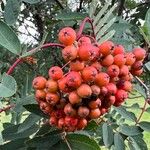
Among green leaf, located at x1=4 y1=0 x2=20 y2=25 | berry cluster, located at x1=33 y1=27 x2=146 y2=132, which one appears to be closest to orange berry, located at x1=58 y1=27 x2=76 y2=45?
berry cluster, located at x1=33 y1=27 x2=146 y2=132

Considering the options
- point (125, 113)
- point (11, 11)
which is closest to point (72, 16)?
point (11, 11)

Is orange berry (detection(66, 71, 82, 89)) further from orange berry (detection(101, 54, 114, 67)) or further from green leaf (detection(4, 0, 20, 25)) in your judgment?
green leaf (detection(4, 0, 20, 25))

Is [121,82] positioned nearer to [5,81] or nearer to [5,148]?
[5,81]

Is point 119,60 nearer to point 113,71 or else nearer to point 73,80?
point 113,71

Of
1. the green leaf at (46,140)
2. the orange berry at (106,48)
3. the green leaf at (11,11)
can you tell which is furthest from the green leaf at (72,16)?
the orange berry at (106,48)

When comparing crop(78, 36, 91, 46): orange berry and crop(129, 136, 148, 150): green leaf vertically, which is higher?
crop(78, 36, 91, 46): orange berry

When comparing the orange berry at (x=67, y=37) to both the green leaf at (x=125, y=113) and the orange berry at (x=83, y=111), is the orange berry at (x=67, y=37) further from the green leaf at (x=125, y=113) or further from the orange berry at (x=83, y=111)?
the green leaf at (x=125, y=113)

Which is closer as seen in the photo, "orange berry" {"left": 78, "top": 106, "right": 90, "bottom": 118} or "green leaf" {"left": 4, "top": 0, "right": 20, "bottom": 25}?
"orange berry" {"left": 78, "top": 106, "right": 90, "bottom": 118}

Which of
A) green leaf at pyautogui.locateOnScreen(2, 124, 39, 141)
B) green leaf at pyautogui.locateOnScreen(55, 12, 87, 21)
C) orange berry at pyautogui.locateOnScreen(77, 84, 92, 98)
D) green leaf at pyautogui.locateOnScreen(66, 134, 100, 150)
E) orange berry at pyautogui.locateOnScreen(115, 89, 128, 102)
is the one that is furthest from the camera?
green leaf at pyautogui.locateOnScreen(55, 12, 87, 21)

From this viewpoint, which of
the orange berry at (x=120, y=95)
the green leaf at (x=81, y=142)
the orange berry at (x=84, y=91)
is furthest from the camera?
the green leaf at (x=81, y=142)
